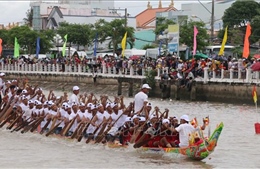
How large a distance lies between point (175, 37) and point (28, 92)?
17857 millimetres

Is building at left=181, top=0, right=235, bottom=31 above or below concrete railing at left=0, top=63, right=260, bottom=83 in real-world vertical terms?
above

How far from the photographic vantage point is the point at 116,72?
45.4m

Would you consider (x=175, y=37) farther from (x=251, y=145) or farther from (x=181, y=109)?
(x=251, y=145)

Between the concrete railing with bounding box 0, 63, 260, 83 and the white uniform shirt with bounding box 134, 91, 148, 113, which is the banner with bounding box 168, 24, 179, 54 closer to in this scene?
the concrete railing with bounding box 0, 63, 260, 83

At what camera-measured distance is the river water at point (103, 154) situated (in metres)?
18.3

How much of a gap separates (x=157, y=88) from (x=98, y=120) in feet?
66.5

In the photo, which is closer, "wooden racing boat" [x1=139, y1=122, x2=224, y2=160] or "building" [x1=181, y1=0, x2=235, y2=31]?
"wooden racing boat" [x1=139, y1=122, x2=224, y2=160]

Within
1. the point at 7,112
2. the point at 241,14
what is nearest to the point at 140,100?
the point at 7,112

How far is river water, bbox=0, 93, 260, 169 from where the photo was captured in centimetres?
1831

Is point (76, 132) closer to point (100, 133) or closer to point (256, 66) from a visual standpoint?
point (100, 133)

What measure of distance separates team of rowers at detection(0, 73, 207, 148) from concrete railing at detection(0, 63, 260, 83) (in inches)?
466

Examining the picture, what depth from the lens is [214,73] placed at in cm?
3669

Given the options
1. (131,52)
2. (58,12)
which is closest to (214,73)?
(131,52)

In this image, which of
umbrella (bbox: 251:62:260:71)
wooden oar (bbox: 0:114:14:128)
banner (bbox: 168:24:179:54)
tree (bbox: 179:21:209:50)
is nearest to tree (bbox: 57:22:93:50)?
tree (bbox: 179:21:209:50)
